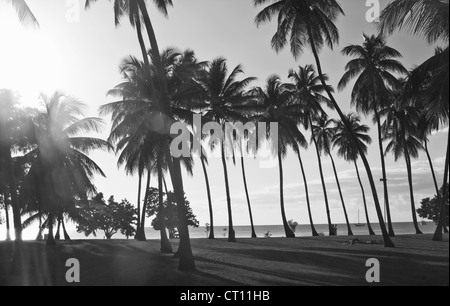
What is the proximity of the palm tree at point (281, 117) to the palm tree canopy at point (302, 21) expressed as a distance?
40.2 ft

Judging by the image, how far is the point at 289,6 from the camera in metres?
25.5

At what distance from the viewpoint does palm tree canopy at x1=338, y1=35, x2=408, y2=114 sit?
31.7m

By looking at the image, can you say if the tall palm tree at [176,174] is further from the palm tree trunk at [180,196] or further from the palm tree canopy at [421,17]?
the palm tree canopy at [421,17]

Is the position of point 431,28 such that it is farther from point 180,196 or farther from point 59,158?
point 59,158

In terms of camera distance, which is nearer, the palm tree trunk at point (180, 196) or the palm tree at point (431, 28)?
the palm tree at point (431, 28)

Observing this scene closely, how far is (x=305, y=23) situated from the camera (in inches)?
991

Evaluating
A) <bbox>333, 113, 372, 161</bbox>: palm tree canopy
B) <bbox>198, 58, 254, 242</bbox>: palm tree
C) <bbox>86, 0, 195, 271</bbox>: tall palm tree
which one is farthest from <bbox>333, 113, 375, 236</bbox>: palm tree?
<bbox>86, 0, 195, 271</bbox>: tall palm tree

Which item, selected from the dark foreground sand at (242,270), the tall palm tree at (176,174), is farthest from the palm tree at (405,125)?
the tall palm tree at (176,174)

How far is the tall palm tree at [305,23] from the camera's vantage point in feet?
80.2

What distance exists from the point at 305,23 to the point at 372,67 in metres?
9.24

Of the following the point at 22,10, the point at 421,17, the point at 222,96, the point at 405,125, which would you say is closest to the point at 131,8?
the point at 22,10

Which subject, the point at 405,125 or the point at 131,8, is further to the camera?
the point at 405,125
